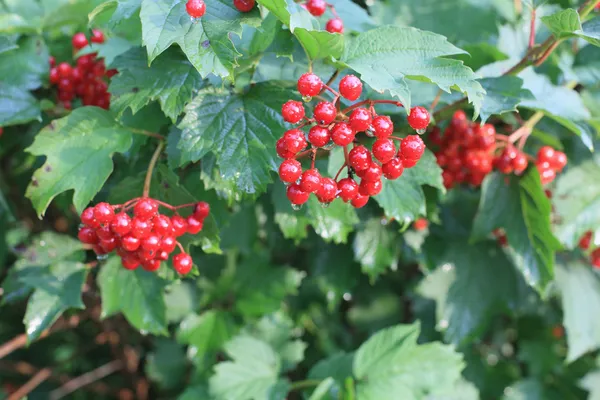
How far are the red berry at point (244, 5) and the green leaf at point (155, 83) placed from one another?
163 mm

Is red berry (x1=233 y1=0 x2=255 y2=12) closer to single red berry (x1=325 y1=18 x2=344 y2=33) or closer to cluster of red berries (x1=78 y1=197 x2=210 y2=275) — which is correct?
single red berry (x1=325 y1=18 x2=344 y2=33)

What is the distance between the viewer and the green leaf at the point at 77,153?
3.66 feet

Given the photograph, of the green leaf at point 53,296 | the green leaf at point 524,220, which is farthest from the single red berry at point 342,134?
the green leaf at point 53,296

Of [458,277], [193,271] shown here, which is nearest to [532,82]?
[458,277]

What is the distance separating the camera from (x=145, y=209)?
1.03 metres

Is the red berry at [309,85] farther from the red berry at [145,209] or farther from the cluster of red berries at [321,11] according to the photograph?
the red berry at [145,209]

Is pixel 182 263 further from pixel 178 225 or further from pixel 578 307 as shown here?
pixel 578 307

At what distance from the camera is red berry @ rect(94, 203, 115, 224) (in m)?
1.01

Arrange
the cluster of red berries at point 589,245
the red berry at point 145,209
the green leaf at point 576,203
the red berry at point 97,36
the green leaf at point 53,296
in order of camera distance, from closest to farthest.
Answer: the red berry at point 145,209, the green leaf at point 53,296, the red berry at point 97,36, the green leaf at point 576,203, the cluster of red berries at point 589,245

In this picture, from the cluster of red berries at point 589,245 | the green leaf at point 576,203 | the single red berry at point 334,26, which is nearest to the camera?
the single red berry at point 334,26

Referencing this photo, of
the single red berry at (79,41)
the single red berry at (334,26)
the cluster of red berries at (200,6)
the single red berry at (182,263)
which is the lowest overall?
the single red berry at (182,263)

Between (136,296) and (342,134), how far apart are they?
78 centimetres

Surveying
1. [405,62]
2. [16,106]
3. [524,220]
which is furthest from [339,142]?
[16,106]

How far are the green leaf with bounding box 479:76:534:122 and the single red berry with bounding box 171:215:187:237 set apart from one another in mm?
658
